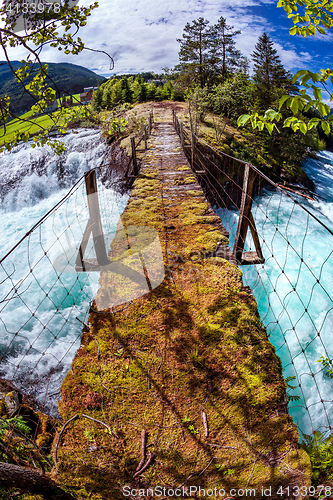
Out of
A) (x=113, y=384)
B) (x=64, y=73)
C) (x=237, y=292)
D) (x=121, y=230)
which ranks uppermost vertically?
(x=64, y=73)

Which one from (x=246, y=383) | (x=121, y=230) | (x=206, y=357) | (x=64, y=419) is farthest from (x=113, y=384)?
(x=121, y=230)

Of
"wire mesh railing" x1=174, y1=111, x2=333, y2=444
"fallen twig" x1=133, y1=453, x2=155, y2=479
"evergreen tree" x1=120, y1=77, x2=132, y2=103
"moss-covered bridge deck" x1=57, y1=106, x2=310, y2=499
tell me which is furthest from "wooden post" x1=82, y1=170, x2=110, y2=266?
"evergreen tree" x1=120, y1=77, x2=132, y2=103

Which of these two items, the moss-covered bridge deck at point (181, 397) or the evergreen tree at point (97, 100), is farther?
the evergreen tree at point (97, 100)

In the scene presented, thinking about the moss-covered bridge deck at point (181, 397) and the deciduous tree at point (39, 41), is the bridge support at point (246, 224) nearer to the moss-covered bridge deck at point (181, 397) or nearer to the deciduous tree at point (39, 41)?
the moss-covered bridge deck at point (181, 397)

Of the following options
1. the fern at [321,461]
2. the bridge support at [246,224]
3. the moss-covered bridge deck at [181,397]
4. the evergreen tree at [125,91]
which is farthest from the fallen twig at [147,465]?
the evergreen tree at [125,91]

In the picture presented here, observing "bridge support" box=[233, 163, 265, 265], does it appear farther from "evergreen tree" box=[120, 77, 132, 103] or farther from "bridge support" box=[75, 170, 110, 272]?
"evergreen tree" box=[120, 77, 132, 103]

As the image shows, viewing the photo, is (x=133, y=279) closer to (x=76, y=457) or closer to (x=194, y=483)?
(x=76, y=457)
